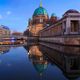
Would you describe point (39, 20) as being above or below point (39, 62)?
above

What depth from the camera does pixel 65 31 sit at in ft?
154

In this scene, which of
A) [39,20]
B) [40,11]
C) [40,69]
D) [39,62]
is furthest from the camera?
[40,11]

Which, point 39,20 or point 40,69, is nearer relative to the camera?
point 40,69

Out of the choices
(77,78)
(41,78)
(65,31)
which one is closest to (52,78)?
(41,78)

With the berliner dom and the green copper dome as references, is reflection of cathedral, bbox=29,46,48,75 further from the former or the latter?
the green copper dome

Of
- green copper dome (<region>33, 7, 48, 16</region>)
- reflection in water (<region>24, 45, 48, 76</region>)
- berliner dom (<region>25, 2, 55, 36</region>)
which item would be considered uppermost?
green copper dome (<region>33, 7, 48, 16</region>)

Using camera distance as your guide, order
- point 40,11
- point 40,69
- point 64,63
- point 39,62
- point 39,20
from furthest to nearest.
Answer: point 40,11 < point 39,20 < point 39,62 < point 64,63 < point 40,69

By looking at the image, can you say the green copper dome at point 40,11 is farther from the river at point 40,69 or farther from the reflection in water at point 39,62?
the river at point 40,69

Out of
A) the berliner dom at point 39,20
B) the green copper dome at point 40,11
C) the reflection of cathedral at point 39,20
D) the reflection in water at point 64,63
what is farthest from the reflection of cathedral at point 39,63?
the green copper dome at point 40,11

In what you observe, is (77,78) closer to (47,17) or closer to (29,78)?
(29,78)

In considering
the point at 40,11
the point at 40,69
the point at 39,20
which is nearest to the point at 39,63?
the point at 40,69

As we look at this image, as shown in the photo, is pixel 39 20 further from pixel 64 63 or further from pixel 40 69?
pixel 40 69

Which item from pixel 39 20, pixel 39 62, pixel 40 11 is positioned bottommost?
pixel 39 62

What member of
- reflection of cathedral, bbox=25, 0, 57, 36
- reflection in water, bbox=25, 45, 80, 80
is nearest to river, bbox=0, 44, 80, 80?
reflection in water, bbox=25, 45, 80, 80
